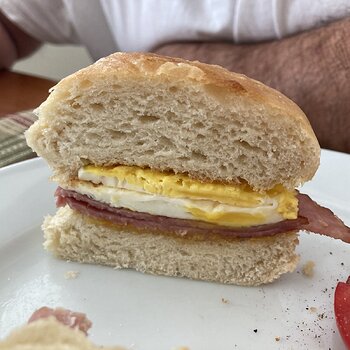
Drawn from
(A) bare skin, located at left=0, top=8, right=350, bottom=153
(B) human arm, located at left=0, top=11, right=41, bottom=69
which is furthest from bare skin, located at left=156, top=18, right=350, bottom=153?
(B) human arm, located at left=0, top=11, right=41, bottom=69

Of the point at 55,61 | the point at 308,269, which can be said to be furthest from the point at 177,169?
the point at 55,61

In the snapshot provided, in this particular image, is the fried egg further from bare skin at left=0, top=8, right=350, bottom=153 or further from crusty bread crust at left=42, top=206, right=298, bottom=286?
bare skin at left=0, top=8, right=350, bottom=153

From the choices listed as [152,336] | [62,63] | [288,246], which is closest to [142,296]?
[152,336]

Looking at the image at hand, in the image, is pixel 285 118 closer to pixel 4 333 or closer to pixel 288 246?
pixel 288 246

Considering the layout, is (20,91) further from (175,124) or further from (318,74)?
(175,124)

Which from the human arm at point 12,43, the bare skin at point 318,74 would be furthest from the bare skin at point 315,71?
the human arm at point 12,43

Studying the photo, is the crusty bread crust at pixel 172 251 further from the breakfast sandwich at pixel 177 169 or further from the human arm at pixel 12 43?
the human arm at pixel 12 43
